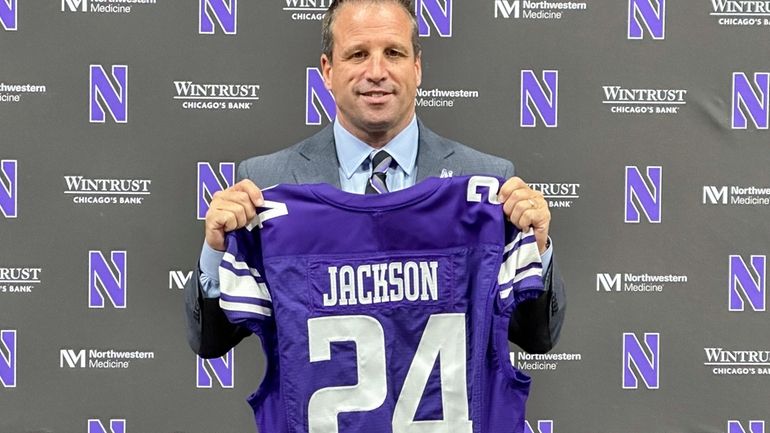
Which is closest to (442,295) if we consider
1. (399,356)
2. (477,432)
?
(399,356)

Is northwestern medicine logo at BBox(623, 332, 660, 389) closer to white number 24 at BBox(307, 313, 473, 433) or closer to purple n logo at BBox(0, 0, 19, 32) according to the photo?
white number 24 at BBox(307, 313, 473, 433)

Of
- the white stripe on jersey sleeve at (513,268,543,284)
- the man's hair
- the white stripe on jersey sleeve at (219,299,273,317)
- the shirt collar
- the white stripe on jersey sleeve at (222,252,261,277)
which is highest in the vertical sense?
the man's hair

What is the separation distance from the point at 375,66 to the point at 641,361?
1.73m

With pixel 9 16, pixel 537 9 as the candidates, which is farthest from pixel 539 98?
pixel 9 16

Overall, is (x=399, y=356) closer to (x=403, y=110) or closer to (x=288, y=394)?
(x=288, y=394)

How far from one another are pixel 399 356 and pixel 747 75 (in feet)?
6.28

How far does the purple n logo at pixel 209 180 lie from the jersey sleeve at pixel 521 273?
4.96 feet

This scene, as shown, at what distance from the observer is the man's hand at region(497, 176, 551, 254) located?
177 centimetres

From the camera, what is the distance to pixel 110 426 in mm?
3094

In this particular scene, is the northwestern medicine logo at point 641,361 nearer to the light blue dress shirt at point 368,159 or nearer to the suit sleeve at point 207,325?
the light blue dress shirt at point 368,159

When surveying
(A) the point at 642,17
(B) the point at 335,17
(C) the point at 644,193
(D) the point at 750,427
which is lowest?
(D) the point at 750,427

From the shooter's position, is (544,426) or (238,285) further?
(544,426)

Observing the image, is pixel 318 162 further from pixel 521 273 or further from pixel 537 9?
pixel 537 9

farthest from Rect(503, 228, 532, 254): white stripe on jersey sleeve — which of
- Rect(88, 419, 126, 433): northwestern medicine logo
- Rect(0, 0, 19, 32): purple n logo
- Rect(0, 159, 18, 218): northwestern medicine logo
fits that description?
Rect(0, 0, 19, 32): purple n logo
